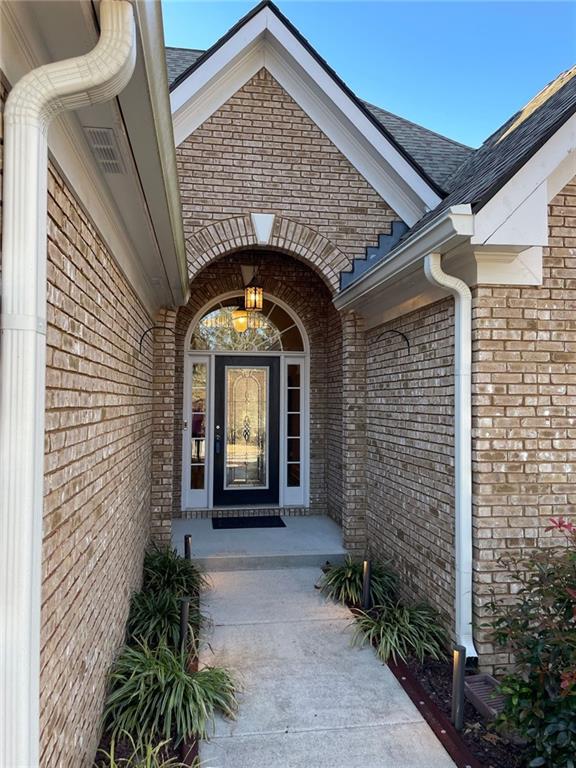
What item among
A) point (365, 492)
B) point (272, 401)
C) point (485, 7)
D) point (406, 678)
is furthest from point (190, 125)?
point (406, 678)

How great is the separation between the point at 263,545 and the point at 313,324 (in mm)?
3350

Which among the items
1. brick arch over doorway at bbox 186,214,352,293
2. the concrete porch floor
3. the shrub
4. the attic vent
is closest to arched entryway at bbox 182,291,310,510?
the concrete porch floor

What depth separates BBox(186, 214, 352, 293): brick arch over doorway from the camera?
5703mm

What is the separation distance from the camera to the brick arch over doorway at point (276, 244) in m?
5.70

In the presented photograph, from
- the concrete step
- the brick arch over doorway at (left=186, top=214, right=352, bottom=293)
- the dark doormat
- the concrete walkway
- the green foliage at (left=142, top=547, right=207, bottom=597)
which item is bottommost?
the concrete walkway

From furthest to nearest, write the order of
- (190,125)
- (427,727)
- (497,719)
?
(190,125)
(427,727)
(497,719)

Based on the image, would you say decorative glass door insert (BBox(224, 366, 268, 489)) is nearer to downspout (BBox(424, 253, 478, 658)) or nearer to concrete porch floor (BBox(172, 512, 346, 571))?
concrete porch floor (BBox(172, 512, 346, 571))

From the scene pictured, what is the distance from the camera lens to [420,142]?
7.59 metres

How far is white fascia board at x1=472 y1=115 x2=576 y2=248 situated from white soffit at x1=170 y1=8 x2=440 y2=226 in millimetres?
2485

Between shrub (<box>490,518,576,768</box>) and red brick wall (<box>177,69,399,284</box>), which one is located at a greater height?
red brick wall (<box>177,69,399,284</box>)

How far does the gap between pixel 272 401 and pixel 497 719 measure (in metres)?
5.50

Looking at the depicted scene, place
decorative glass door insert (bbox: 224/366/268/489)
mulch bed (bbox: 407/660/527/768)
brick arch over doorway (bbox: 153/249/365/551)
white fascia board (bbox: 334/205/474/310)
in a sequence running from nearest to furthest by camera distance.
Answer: mulch bed (bbox: 407/660/527/768), white fascia board (bbox: 334/205/474/310), brick arch over doorway (bbox: 153/249/365/551), decorative glass door insert (bbox: 224/366/268/489)

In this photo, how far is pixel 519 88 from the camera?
8.73 metres

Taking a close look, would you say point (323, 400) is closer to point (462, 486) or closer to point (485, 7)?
point (462, 486)
